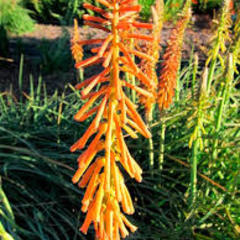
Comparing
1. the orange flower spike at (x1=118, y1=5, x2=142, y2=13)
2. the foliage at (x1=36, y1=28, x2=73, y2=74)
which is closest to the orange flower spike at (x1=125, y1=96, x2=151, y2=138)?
the orange flower spike at (x1=118, y1=5, x2=142, y2=13)

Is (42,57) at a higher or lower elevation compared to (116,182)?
higher

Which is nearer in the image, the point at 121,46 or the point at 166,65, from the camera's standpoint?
the point at 121,46

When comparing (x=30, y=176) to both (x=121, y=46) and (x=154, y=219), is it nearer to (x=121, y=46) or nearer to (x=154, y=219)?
(x=154, y=219)

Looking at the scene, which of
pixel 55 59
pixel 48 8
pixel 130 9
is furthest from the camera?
pixel 48 8

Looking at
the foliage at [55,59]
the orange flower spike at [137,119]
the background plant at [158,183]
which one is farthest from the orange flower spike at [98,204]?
the foliage at [55,59]

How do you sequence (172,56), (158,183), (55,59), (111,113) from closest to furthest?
(111,113), (172,56), (158,183), (55,59)

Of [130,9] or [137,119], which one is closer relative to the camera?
[130,9]

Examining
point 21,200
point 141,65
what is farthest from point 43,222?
point 141,65

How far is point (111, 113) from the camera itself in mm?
1071

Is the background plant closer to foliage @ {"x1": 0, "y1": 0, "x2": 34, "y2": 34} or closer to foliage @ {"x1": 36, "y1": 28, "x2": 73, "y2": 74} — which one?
foliage @ {"x1": 36, "y1": 28, "x2": 73, "y2": 74}

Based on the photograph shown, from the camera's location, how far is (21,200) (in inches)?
105

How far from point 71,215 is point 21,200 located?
1.67ft

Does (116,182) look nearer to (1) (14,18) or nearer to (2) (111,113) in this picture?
(2) (111,113)

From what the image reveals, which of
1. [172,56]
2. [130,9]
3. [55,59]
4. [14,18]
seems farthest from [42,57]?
[130,9]
